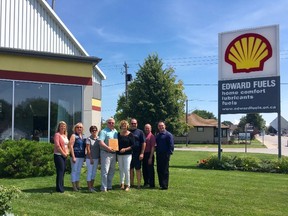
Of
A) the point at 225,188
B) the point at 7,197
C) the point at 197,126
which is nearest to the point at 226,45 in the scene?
the point at 225,188

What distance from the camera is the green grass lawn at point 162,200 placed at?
7.59 meters

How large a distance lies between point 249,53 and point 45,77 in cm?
921

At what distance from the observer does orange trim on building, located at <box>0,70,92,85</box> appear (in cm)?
1408

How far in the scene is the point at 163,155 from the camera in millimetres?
10320

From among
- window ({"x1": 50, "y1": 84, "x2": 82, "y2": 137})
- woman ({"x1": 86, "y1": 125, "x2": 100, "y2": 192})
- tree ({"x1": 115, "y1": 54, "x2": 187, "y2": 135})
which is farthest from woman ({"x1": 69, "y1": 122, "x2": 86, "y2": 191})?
tree ({"x1": 115, "y1": 54, "x2": 187, "y2": 135})

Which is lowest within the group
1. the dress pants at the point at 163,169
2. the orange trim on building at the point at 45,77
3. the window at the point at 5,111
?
the dress pants at the point at 163,169

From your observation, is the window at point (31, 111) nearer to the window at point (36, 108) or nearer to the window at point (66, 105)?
the window at point (36, 108)

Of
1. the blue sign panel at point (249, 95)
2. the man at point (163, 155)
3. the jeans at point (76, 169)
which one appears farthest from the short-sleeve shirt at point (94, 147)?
the blue sign panel at point (249, 95)

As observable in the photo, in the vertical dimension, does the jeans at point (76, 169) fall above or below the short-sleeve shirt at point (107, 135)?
below

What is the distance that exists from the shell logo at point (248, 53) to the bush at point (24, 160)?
10.0 metres

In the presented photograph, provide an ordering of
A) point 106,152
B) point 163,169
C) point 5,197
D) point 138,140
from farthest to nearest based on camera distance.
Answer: point 163,169, point 138,140, point 106,152, point 5,197

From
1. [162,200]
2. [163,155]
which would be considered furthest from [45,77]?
[162,200]

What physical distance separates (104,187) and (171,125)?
91.1ft

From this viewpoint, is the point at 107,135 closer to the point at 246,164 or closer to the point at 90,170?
the point at 90,170
